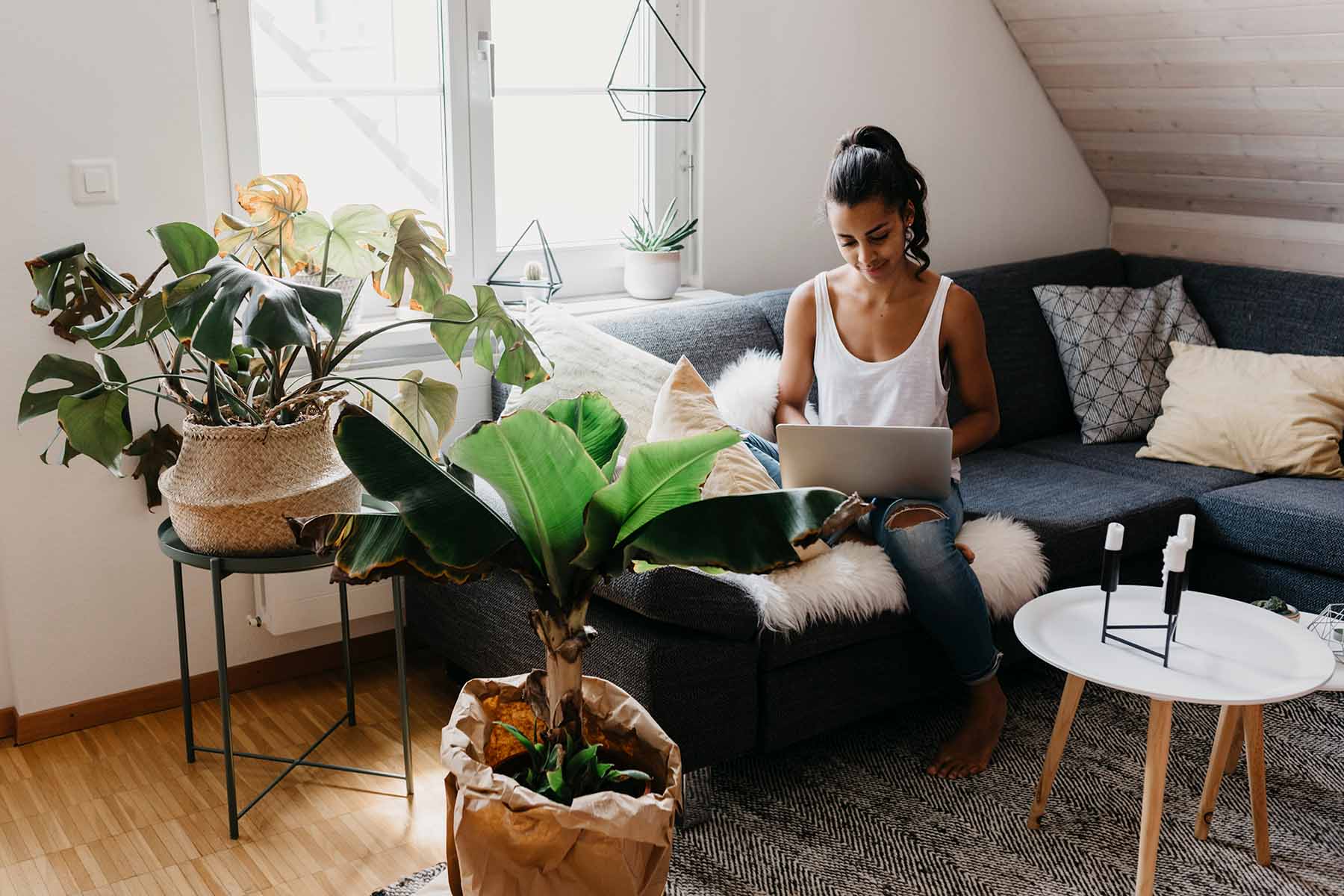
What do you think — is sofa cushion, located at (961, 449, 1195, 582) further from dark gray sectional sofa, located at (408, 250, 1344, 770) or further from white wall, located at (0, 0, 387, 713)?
white wall, located at (0, 0, 387, 713)

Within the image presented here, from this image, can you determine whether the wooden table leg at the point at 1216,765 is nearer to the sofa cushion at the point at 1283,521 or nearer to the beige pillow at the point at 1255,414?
the sofa cushion at the point at 1283,521

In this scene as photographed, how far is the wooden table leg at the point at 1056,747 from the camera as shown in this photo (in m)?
2.29

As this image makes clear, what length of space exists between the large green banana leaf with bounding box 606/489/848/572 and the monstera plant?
0.77 m

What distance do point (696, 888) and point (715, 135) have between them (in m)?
2.08

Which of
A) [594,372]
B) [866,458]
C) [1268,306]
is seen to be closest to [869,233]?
[866,458]

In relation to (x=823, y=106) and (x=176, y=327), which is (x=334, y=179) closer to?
(x=176, y=327)

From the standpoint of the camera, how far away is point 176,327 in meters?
1.86

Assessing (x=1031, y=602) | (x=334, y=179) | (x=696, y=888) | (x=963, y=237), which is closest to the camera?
(x=696, y=888)

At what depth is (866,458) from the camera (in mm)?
2385

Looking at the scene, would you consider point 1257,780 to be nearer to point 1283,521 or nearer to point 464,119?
point 1283,521

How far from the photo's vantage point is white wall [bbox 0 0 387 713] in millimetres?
2457

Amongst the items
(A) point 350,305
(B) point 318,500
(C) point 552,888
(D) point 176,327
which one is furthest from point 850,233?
(C) point 552,888

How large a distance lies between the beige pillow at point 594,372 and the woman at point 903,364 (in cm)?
25

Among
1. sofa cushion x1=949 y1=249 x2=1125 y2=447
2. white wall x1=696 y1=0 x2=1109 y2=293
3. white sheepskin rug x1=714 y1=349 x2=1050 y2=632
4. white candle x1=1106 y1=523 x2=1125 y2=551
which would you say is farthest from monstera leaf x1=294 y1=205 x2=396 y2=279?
sofa cushion x1=949 y1=249 x2=1125 y2=447
